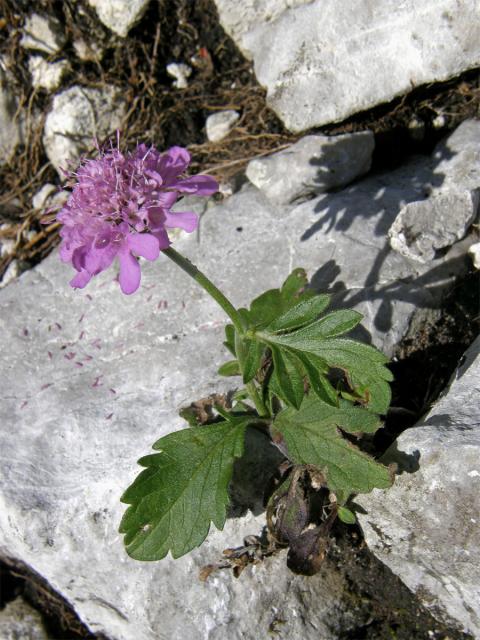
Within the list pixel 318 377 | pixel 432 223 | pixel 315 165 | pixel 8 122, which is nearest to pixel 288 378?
pixel 318 377

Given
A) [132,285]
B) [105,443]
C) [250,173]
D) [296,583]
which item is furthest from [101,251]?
[296,583]

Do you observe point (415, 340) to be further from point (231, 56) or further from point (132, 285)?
point (231, 56)

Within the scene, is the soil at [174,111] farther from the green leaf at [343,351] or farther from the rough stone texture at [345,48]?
the green leaf at [343,351]

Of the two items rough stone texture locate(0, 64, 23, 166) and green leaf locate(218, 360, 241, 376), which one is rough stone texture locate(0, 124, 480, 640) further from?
rough stone texture locate(0, 64, 23, 166)

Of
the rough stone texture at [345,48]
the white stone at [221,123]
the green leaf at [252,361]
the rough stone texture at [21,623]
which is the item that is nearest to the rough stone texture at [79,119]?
the white stone at [221,123]

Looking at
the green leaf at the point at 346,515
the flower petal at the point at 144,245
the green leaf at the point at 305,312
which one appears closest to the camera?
the flower petal at the point at 144,245

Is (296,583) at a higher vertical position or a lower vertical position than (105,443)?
lower
